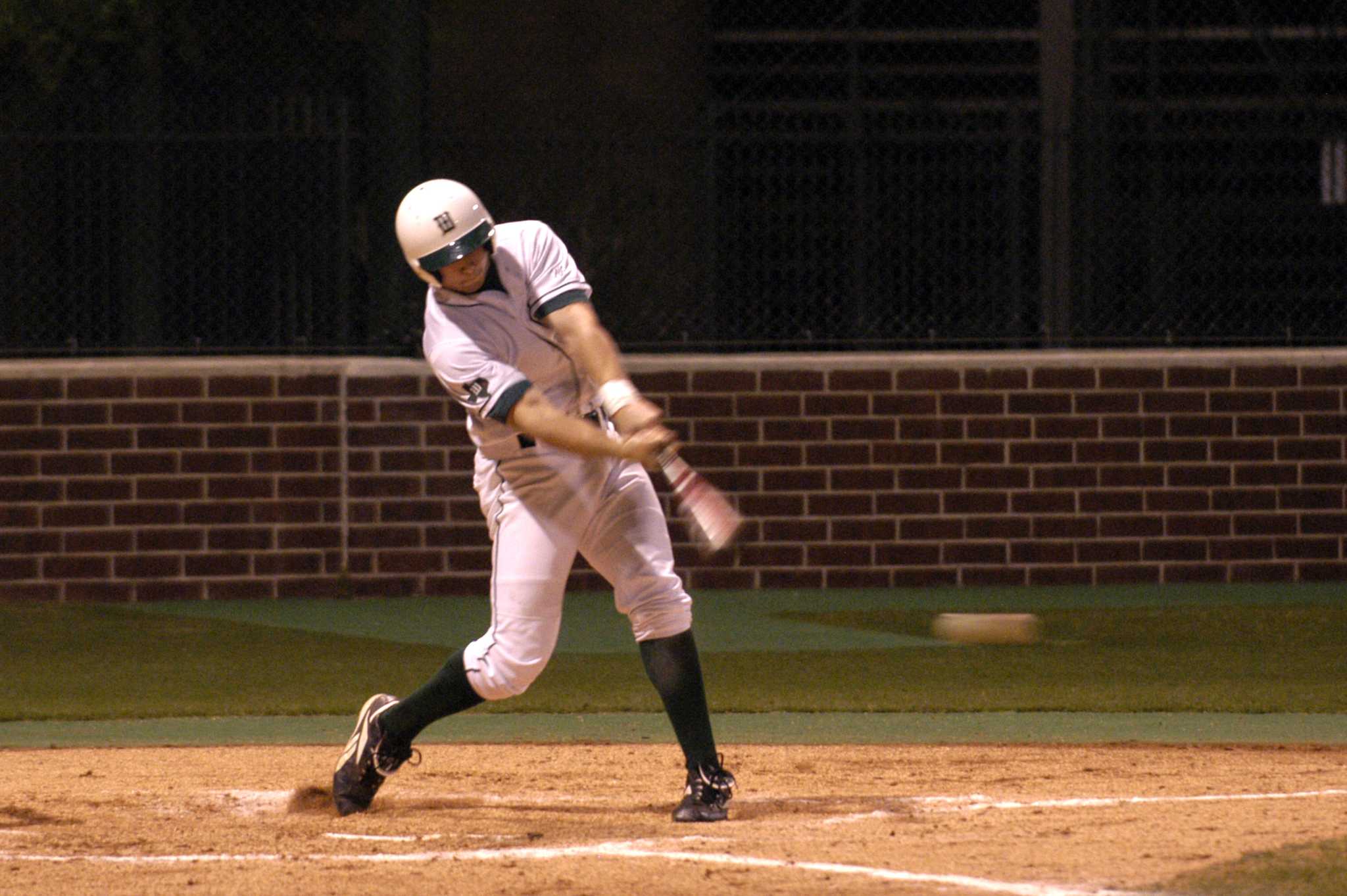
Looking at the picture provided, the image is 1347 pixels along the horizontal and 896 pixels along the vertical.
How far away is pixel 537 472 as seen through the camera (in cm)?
612

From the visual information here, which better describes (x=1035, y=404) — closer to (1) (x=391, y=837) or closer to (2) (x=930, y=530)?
(2) (x=930, y=530)

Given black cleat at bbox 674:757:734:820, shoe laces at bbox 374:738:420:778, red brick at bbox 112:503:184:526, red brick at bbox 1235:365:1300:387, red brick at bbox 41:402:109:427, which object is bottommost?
black cleat at bbox 674:757:734:820

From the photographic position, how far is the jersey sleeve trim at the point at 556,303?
6.01m

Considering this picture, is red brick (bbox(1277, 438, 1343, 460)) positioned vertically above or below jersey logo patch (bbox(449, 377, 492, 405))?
below

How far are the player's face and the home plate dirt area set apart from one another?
166 centimetres

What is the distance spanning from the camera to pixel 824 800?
6566mm

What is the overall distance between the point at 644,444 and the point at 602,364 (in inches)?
11.7

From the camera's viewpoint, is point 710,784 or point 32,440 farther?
point 32,440

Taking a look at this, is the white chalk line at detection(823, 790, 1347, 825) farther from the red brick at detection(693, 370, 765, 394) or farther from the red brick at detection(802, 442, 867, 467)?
the red brick at detection(693, 370, 765, 394)

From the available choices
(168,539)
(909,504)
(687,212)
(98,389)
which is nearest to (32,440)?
(98,389)

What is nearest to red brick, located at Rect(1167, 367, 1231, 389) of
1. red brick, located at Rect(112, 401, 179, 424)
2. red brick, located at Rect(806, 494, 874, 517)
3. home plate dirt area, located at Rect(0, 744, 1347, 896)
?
red brick, located at Rect(806, 494, 874, 517)

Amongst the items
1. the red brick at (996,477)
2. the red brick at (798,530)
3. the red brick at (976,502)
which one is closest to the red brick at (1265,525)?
the red brick at (996,477)

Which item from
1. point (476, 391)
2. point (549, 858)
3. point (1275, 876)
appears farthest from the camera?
point (476, 391)

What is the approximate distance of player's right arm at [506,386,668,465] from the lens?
5.77 meters
